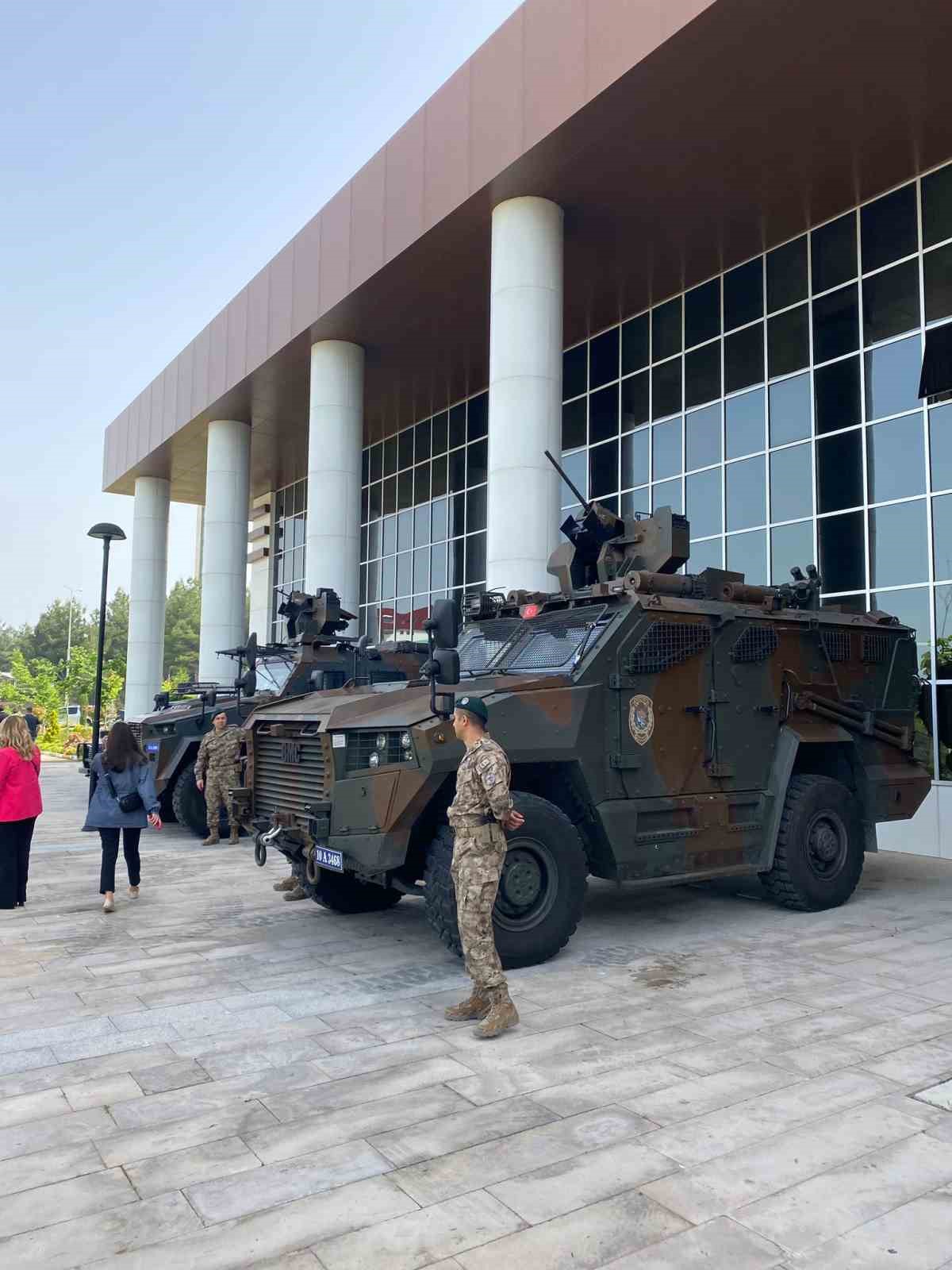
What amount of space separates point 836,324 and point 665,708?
8167 mm

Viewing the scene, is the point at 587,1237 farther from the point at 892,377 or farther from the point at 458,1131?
the point at 892,377

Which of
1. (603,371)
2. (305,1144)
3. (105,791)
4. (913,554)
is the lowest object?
(305,1144)

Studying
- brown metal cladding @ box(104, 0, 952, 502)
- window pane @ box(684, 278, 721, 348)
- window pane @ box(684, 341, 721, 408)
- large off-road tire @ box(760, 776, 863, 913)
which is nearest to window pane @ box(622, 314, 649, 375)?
brown metal cladding @ box(104, 0, 952, 502)

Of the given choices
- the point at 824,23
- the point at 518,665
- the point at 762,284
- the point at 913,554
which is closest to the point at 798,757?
the point at 518,665

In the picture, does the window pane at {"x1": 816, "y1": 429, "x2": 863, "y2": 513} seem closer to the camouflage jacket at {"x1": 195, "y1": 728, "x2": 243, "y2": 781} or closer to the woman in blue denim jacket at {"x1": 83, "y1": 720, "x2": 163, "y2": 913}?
the camouflage jacket at {"x1": 195, "y1": 728, "x2": 243, "y2": 781}

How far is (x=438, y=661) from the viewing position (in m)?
5.45

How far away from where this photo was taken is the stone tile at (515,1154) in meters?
3.11

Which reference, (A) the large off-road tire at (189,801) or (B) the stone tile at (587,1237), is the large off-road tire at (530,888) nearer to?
(B) the stone tile at (587,1237)

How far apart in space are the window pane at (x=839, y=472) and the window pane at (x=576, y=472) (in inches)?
190

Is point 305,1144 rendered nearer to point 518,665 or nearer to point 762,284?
point 518,665

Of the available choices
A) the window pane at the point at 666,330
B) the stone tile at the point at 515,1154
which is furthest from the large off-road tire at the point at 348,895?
the window pane at the point at 666,330

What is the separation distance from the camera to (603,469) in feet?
54.4

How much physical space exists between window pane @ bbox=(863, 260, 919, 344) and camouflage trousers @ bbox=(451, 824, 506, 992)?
32.3 feet

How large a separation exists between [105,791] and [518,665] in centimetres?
319
